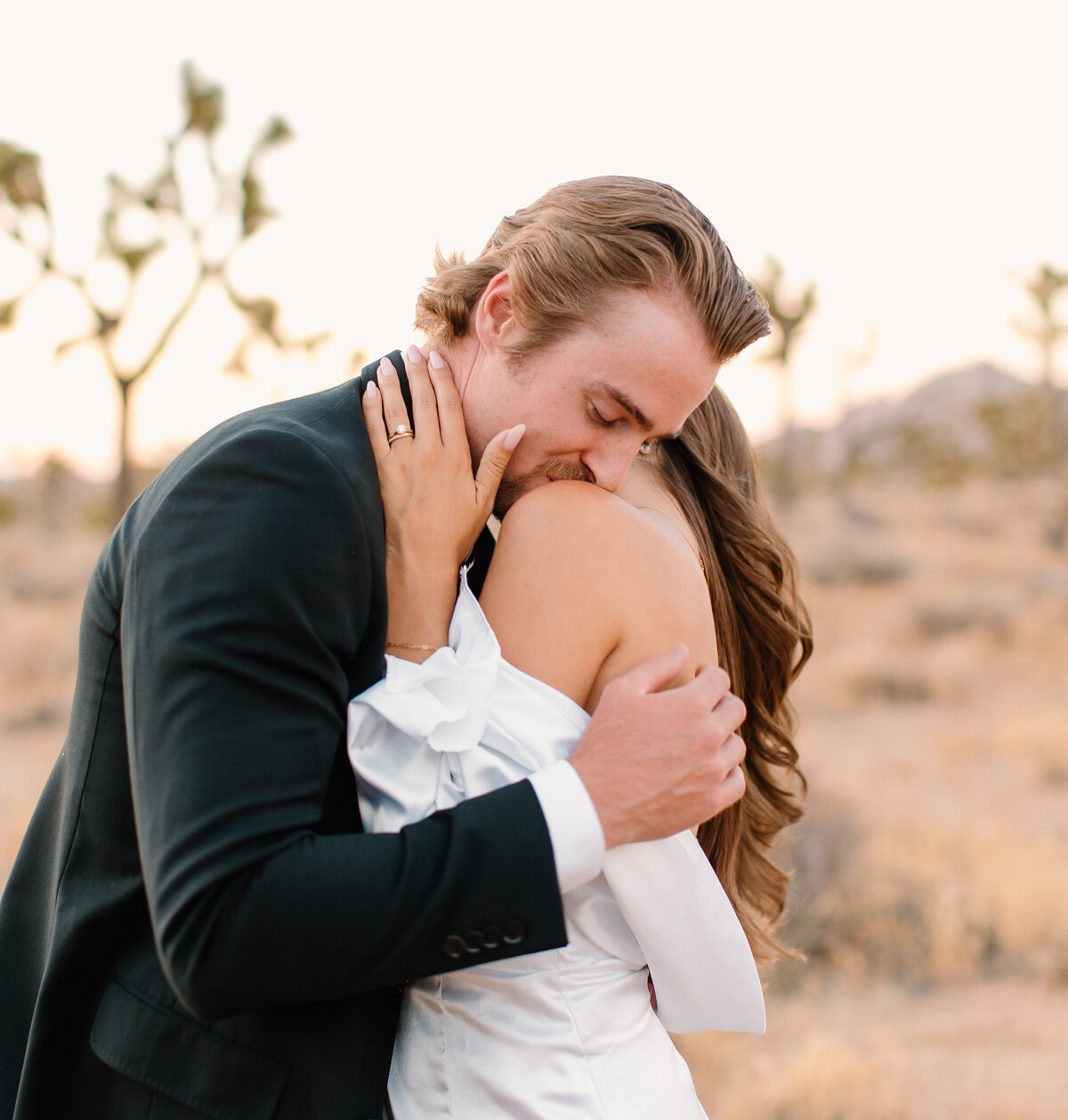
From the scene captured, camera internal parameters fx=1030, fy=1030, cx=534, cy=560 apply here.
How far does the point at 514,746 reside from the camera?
5.57ft

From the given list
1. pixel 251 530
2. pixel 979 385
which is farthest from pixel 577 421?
pixel 979 385

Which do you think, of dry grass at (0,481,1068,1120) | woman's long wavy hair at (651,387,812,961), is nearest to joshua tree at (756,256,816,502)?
dry grass at (0,481,1068,1120)

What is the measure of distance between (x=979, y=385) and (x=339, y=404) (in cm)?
11008

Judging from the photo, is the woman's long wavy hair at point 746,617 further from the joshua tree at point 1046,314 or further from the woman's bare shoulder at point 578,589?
the joshua tree at point 1046,314

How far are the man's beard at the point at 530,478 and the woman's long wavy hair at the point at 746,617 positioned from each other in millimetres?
373

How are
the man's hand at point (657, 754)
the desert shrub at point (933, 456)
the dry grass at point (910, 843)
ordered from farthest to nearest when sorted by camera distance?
1. the desert shrub at point (933, 456)
2. the dry grass at point (910, 843)
3. the man's hand at point (657, 754)

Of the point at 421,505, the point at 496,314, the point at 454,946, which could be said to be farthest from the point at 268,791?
the point at 496,314

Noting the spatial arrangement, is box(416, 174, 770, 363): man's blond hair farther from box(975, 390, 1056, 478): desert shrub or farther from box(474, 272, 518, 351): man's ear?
box(975, 390, 1056, 478): desert shrub

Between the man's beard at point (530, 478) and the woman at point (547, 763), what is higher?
the man's beard at point (530, 478)

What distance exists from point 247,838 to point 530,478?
0.99 m

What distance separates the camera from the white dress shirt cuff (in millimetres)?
1504

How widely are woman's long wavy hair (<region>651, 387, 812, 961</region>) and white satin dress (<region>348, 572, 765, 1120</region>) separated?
20.8 inches

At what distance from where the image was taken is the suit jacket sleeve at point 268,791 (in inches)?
52.1

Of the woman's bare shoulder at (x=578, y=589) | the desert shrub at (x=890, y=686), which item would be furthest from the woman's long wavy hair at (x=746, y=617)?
the desert shrub at (x=890, y=686)
